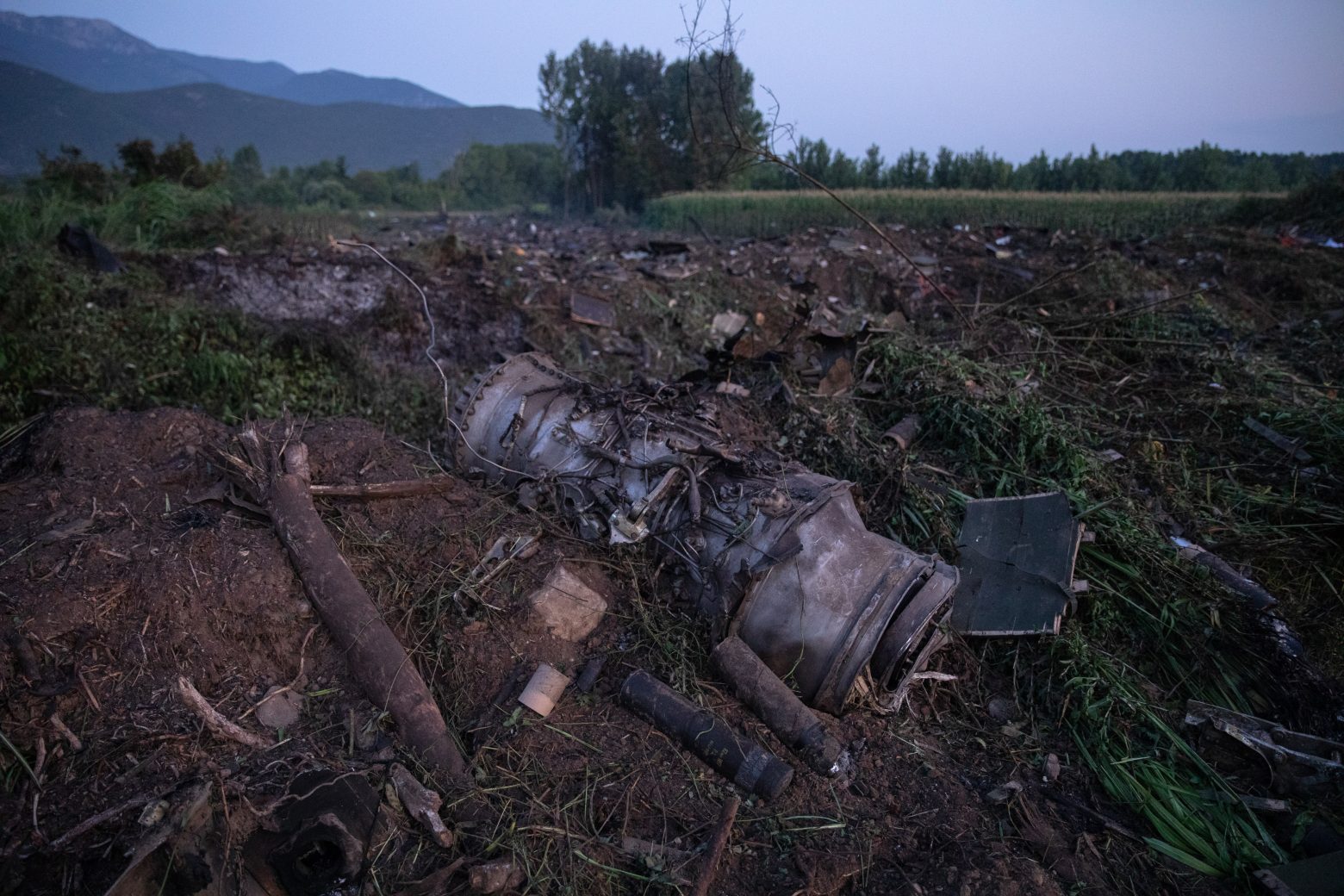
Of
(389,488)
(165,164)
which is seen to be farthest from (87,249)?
(165,164)

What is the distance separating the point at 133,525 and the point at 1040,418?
16.8 feet

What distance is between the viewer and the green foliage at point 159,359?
527 cm

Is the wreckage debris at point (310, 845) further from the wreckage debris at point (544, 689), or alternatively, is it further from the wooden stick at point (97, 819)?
the wreckage debris at point (544, 689)

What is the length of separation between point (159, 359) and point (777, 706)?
19.0ft

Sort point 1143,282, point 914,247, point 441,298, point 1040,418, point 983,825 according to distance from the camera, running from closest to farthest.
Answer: point 983,825
point 1040,418
point 441,298
point 1143,282
point 914,247

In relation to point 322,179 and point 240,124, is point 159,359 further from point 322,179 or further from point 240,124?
point 240,124

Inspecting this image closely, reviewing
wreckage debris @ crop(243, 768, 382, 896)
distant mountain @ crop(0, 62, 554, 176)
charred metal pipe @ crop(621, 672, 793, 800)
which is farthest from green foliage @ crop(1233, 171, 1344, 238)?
distant mountain @ crop(0, 62, 554, 176)

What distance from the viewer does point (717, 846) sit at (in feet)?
7.83

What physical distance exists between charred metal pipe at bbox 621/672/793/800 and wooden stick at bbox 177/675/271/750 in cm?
142

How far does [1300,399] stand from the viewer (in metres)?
5.20

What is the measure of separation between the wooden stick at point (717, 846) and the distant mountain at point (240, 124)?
1839cm

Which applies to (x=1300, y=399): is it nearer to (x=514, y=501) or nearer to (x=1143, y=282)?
(x=1143, y=282)

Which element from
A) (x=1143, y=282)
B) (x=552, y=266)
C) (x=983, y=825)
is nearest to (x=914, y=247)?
(x=1143, y=282)

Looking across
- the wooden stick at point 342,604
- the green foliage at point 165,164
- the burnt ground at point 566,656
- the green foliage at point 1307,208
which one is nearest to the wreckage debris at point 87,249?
the burnt ground at point 566,656
